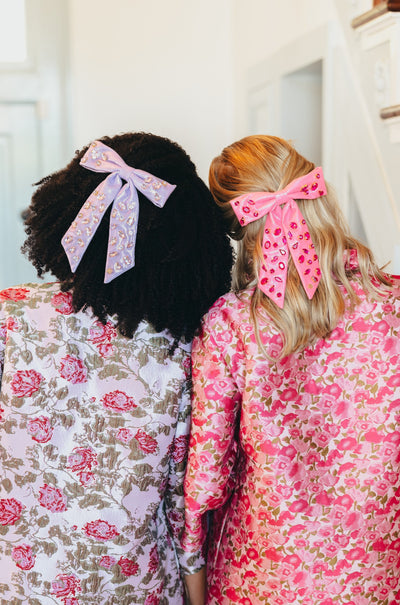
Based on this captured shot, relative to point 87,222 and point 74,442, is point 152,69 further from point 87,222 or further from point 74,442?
point 74,442

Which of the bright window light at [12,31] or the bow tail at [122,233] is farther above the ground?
the bright window light at [12,31]

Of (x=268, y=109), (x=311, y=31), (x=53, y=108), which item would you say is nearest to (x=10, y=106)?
(x=53, y=108)

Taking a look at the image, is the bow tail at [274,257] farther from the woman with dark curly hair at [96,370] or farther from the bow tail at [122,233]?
the bow tail at [122,233]

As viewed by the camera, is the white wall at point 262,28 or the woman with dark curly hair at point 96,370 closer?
the woman with dark curly hair at point 96,370

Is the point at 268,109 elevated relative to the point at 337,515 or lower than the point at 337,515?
elevated

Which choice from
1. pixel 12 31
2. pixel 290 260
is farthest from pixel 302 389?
pixel 12 31

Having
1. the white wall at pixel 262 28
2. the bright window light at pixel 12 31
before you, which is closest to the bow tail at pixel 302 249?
the white wall at pixel 262 28

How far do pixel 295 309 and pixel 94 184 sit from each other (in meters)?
0.38

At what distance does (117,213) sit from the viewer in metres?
1.07

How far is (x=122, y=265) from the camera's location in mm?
1076

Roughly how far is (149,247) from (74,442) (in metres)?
0.35

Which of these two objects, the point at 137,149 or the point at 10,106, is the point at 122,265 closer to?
the point at 137,149

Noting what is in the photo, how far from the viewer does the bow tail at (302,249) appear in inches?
43.9

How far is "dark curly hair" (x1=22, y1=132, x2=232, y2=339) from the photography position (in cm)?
110
